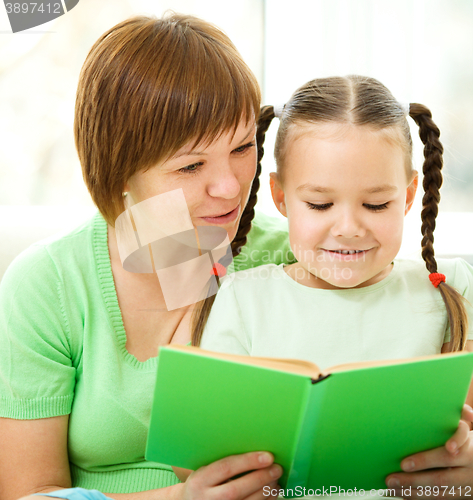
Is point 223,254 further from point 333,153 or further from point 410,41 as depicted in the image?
point 410,41

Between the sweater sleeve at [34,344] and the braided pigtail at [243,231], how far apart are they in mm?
257

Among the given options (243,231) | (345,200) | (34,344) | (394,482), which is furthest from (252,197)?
(394,482)

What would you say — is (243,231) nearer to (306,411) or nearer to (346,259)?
(346,259)

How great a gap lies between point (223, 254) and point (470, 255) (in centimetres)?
79

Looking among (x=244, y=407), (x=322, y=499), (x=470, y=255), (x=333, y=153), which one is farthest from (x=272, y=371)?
(x=470, y=255)

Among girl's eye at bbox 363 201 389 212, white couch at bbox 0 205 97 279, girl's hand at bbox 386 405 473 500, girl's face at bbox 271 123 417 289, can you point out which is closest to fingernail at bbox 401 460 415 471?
girl's hand at bbox 386 405 473 500

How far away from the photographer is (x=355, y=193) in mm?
969

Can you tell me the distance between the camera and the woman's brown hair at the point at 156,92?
977 mm

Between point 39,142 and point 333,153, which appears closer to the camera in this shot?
point 333,153

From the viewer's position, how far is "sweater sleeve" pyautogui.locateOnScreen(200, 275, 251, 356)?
1027mm

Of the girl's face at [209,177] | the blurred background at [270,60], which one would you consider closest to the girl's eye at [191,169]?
the girl's face at [209,177]

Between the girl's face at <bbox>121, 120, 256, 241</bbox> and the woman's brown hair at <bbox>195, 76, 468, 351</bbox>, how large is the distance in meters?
0.09

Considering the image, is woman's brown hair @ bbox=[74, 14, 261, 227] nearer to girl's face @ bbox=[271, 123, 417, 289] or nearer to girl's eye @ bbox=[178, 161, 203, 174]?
girl's eye @ bbox=[178, 161, 203, 174]

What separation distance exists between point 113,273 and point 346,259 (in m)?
0.49
